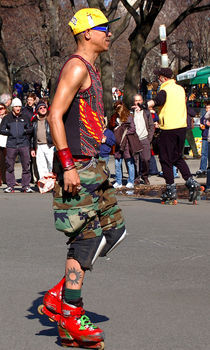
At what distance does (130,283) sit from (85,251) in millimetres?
1804

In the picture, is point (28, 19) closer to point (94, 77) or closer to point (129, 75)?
point (129, 75)

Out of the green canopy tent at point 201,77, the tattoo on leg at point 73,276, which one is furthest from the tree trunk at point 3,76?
the tattoo on leg at point 73,276

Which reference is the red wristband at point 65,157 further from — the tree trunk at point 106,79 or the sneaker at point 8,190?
the tree trunk at point 106,79

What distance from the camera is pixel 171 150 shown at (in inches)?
458

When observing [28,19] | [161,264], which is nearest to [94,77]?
[161,264]

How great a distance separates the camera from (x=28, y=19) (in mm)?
56938

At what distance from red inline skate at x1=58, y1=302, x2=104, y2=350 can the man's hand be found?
65 cm

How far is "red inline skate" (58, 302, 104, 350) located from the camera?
4.66 metres

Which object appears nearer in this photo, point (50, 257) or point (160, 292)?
point (160, 292)

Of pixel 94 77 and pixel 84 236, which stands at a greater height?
pixel 94 77

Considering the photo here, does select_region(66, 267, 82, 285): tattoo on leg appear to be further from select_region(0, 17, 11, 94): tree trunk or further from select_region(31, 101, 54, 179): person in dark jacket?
select_region(0, 17, 11, 94): tree trunk

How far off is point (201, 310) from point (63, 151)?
1.59 metres

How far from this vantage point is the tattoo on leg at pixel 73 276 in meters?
4.74

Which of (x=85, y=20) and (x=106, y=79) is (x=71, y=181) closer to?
(x=85, y=20)
